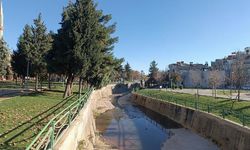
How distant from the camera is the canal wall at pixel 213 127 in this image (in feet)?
62.0

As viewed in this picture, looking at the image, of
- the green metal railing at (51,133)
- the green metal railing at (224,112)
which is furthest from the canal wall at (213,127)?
the green metal railing at (51,133)

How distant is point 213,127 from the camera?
79.5 ft

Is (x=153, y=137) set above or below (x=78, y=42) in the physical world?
below

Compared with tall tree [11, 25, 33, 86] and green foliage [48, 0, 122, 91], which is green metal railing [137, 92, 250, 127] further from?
tall tree [11, 25, 33, 86]

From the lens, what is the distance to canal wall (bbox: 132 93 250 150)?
18.9 metres

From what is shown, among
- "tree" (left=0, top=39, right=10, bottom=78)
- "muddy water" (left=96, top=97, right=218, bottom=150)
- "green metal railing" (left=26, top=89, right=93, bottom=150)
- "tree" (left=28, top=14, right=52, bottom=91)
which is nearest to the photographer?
"green metal railing" (left=26, top=89, right=93, bottom=150)

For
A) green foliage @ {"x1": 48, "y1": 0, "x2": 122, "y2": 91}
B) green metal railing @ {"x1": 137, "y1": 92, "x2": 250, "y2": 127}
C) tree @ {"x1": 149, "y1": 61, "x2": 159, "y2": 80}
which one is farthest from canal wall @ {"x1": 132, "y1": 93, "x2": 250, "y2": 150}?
tree @ {"x1": 149, "y1": 61, "x2": 159, "y2": 80}

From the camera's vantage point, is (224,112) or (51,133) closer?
(51,133)

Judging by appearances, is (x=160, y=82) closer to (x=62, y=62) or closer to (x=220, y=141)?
(x=62, y=62)

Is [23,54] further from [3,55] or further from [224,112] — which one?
[224,112]

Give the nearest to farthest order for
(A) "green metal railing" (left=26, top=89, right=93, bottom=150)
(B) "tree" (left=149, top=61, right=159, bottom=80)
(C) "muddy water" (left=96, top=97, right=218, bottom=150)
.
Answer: (A) "green metal railing" (left=26, top=89, right=93, bottom=150) < (C) "muddy water" (left=96, top=97, right=218, bottom=150) < (B) "tree" (left=149, top=61, right=159, bottom=80)

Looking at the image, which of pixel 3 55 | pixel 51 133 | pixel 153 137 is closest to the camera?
pixel 51 133

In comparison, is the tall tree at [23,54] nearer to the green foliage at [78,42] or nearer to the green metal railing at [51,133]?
the green foliage at [78,42]

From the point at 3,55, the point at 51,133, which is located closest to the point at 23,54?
the point at 3,55
